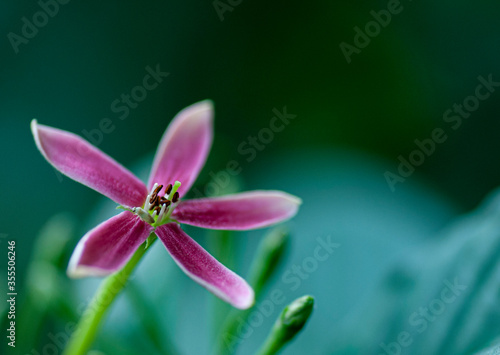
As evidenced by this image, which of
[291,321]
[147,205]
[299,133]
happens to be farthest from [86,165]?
[299,133]

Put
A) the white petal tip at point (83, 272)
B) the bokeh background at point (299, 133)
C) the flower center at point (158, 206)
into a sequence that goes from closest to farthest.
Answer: the white petal tip at point (83, 272) < the flower center at point (158, 206) < the bokeh background at point (299, 133)

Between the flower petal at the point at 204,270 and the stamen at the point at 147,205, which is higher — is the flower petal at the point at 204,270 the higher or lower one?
the lower one

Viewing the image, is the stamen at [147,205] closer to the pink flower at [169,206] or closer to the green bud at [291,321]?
the pink flower at [169,206]


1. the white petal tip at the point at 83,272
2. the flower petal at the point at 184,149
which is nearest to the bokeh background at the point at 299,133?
the flower petal at the point at 184,149

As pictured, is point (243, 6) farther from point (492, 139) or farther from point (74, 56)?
point (492, 139)

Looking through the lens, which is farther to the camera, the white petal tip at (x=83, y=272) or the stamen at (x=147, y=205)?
the stamen at (x=147, y=205)

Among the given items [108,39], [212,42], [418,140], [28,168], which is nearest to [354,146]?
[418,140]
